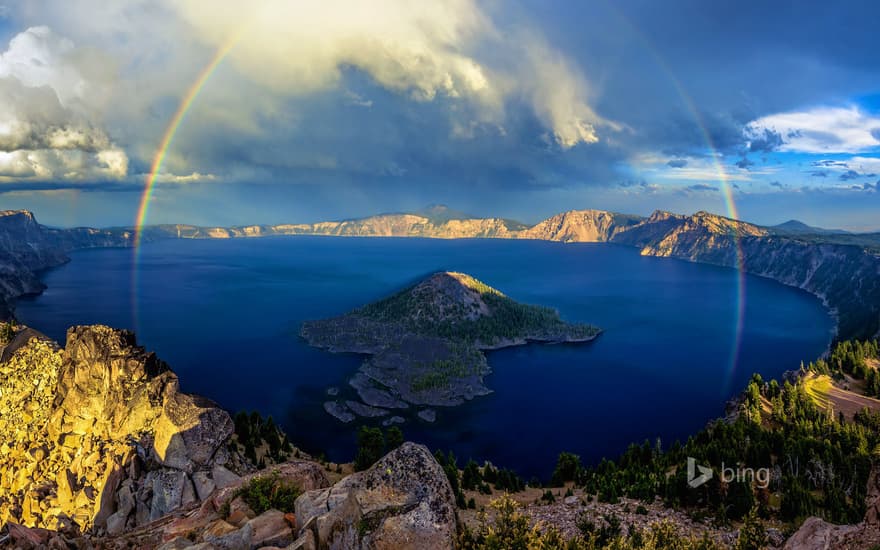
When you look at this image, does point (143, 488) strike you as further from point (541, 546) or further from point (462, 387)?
point (462, 387)

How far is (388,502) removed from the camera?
25406 millimetres

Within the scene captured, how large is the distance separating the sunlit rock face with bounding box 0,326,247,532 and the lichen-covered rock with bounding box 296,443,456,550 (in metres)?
41.5

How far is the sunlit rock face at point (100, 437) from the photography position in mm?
59938

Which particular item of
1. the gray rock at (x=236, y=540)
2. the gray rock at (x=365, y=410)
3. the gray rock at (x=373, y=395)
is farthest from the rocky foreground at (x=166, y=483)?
the gray rock at (x=373, y=395)

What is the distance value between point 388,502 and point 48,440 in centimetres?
8827

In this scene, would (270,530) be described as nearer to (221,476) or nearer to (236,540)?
(236,540)

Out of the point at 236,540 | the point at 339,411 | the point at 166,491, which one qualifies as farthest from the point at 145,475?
the point at 339,411

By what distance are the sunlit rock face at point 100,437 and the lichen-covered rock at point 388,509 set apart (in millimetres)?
41489

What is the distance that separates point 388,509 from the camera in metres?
25.0

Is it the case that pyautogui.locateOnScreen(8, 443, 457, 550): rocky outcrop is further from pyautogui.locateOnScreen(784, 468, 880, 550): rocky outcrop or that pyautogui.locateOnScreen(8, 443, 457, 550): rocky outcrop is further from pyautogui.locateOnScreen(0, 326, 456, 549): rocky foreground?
pyautogui.locateOnScreen(784, 468, 880, 550): rocky outcrop

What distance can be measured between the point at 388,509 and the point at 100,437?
250ft

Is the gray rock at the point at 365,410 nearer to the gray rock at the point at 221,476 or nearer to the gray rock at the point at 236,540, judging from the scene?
the gray rock at the point at 221,476

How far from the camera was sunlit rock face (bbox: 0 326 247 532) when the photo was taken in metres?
59.9

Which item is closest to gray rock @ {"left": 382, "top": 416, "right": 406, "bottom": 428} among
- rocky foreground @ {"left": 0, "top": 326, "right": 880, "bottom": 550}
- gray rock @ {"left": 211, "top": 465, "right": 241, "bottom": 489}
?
rocky foreground @ {"left": 0, "top": 326, "right": 880, "bottom": 550}
